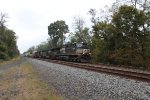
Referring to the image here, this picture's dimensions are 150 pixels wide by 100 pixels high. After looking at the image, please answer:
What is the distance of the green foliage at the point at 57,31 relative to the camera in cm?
12175

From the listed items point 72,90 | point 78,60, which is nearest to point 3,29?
point 78,60

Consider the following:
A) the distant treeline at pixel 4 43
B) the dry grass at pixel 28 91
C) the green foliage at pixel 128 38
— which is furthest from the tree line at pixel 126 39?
the distant treeline at pixel 4 43

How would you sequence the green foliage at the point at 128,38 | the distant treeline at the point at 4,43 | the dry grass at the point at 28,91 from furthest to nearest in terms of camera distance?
the distant treeline at the point at 4,43 < the green foliage at the point at 128,38 < the dry grass at the point at 28,91

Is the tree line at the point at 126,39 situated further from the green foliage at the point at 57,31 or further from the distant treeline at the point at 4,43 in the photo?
the green foliage at the point at 57,31

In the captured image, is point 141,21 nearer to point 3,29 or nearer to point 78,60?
point 78,60

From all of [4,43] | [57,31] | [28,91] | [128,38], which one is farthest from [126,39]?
[57,31]

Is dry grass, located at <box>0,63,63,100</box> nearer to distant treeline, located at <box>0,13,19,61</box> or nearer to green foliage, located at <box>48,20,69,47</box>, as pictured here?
distant treeline, located at <box>0,13,19,61</box>

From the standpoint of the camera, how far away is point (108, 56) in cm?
3522

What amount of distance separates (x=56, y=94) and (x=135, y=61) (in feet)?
61.8

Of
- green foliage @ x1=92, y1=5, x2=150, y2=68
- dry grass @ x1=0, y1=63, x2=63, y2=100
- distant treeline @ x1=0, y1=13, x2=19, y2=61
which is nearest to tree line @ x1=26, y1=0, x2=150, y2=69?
green foliage @ x1=92, y1=5, x2=150, y2=68

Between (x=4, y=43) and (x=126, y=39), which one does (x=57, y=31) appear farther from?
(x=126, y=39)

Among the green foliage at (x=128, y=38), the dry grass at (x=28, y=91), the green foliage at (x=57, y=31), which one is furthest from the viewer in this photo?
the green foliage at (x=57, y=31)

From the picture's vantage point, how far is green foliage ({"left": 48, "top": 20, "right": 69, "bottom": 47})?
122 m

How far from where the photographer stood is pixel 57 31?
124 meters
